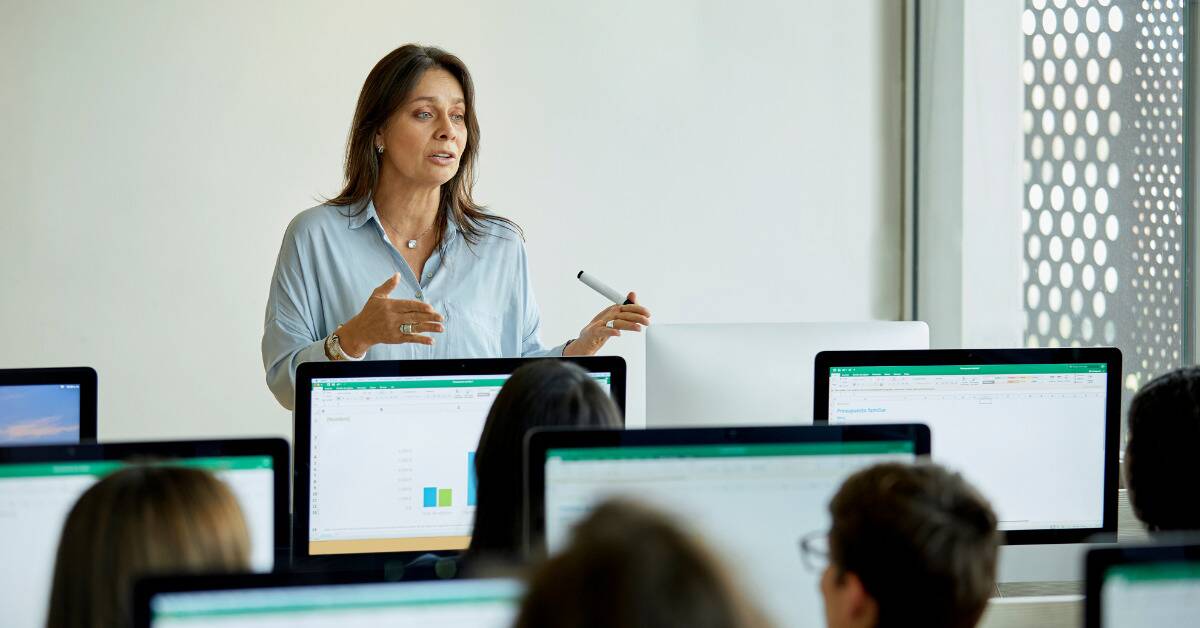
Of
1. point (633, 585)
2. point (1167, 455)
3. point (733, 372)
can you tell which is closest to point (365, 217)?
point (733, 372)

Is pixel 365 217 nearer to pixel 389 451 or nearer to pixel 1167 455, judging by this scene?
pixel 389 451

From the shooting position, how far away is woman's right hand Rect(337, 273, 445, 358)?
2.28m

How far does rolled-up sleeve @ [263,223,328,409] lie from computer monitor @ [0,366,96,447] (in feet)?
2.41

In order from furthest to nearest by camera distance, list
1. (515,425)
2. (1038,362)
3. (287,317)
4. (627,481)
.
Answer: (287,317), (1038,362), (515,425), (627,481)

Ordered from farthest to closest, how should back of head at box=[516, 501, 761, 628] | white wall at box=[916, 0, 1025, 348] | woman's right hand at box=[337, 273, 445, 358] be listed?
white wall at box=[916, 0, 1025, 348], woman's right hand at box=[337, 273, 445, 358], back of head at box=[516, 501, 761, 628]

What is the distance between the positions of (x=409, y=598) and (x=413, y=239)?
1.90 m

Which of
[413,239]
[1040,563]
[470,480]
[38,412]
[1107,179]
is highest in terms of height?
[1107,179]

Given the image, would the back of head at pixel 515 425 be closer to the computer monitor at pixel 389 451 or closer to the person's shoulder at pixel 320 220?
the computer monitor at pixel 389 451

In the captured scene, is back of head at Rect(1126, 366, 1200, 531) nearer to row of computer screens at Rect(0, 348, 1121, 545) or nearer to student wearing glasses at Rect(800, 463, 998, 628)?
row of computer screens at Rect(0, 348, 1121, 545)

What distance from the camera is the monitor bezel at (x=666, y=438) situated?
124cm

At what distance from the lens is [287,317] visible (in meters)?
2.63

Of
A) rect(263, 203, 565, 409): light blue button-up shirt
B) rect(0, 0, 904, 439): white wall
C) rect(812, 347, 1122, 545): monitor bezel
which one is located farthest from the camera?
rect(0, 0, 904, 439): white wall

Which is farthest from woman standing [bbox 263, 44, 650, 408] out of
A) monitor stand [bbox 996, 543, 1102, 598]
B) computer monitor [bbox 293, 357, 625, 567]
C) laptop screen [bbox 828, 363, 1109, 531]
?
monitor stand [bbox 996, 543, 1102, 598]

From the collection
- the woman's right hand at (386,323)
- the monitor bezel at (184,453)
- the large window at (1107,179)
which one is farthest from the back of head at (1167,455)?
the large window at (1107,179)
